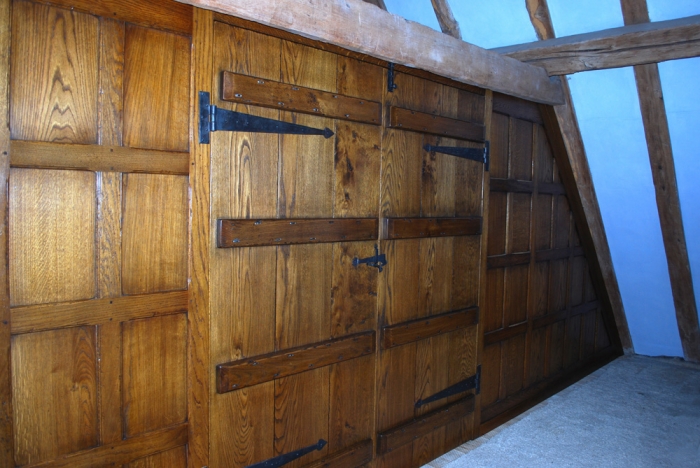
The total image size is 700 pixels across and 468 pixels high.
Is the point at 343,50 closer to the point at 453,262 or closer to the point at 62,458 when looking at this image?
the point at 453,262

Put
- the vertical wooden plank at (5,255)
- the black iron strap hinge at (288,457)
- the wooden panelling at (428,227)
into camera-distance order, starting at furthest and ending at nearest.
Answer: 1. the wooden panelling at (428,227)
2. the black iron strap hinge at (288,457)
3. the vertical wooden plank at (5,255)

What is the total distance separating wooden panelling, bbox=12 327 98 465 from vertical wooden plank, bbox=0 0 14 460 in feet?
0.08

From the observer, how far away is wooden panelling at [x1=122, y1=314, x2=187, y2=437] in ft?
6.08

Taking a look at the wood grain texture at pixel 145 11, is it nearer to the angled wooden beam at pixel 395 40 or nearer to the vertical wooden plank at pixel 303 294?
the angled wooden beam at pixel 395 40

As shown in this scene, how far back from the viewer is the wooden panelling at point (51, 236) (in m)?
1.62

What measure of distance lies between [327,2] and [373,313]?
1.34 meters

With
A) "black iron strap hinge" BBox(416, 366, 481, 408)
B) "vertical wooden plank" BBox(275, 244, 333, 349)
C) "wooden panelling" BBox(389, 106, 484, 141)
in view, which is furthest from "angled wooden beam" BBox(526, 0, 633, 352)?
"vertical wooden plank" BBox(275, 244, 333, 349)

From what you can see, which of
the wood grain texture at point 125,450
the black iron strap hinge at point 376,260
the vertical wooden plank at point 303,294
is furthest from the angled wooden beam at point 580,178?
the wood grain texture at point 125,450

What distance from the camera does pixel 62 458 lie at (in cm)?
171

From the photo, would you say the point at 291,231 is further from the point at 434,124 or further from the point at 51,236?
the point at 434,124

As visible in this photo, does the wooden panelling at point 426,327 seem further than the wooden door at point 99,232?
Yes

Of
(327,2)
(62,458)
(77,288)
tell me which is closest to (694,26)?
(327,2)

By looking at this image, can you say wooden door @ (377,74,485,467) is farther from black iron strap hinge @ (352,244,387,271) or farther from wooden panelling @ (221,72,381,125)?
wooden panelling @ (221,72,381,125)

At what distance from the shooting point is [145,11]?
1.82 metres
